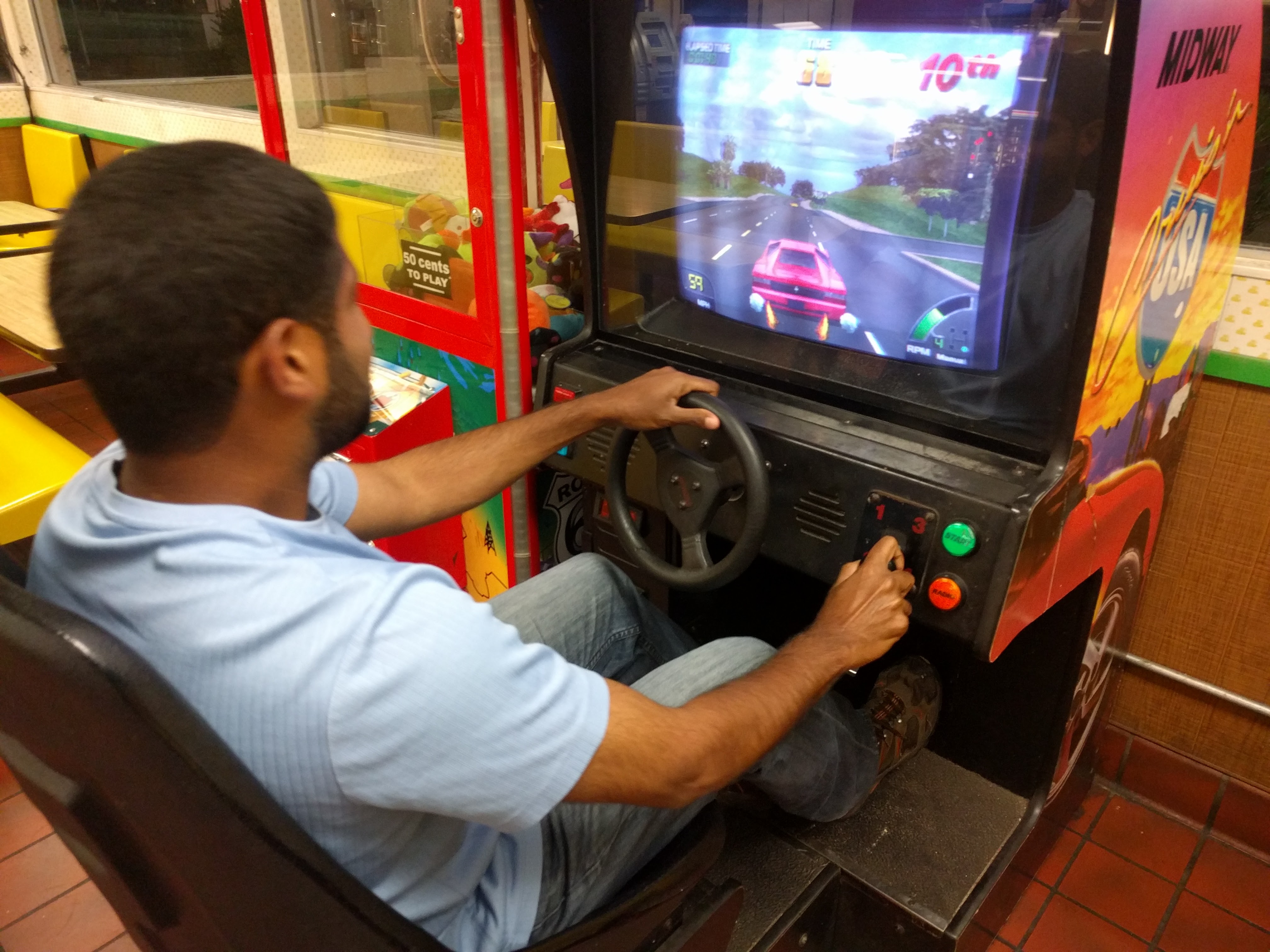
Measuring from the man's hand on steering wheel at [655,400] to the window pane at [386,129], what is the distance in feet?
1.69

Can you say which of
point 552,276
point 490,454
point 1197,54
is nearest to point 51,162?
point 552,276

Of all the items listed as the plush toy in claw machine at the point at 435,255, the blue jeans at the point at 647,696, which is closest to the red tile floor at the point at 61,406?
the plush toy in claw machine at the point at 435,255

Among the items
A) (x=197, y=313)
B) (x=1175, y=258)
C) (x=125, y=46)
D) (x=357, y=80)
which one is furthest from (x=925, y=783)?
(x=125, y=46)

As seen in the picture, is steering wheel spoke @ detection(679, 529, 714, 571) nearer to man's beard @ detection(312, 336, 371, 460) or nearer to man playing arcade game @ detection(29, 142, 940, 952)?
man playing arcade game @ detection(29, 142, 940, 952)

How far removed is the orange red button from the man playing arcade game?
1.01ft

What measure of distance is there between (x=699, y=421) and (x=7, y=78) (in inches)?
225

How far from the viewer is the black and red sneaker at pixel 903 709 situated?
1591mm

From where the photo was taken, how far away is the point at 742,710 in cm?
103

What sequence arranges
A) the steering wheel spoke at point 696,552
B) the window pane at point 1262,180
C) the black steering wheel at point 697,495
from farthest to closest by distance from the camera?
the window pane at point 1262,180
the steering wheel spoke at point 696,552
the black steering wheel at point 697,495

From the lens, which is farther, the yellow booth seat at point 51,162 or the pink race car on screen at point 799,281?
the yellow booth seat at point 51,162

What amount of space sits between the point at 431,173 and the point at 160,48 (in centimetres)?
386

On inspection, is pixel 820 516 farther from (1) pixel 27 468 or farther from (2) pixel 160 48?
(2) pixel 160 48

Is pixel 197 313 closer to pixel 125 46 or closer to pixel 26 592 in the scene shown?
pixel 26 592

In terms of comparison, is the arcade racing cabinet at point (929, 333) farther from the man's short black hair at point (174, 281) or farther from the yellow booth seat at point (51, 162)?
the yellow booth seat at point (51, 162)
